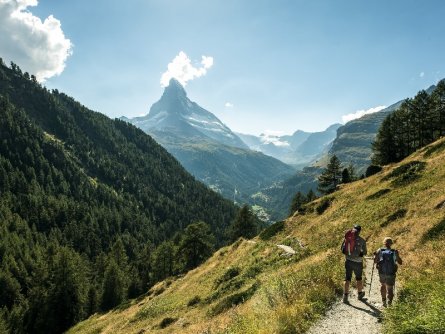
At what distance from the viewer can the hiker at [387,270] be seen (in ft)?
51.4

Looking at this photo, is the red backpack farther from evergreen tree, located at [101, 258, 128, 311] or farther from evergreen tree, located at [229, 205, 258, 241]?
evergreen tree, located at [229, 205, 258, 241]

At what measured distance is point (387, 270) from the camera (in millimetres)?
15742

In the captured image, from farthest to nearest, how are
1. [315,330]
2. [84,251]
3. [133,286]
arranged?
1. [84,251]
2. [133,286]
3. [315,330]

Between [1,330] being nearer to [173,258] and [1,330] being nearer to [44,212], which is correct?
[173,258]

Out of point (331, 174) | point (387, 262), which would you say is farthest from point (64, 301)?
point (387, 262)

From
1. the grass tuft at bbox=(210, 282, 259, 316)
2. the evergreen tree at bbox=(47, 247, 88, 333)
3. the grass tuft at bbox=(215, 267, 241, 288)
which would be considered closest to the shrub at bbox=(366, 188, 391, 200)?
the grass tuft at bbox=(215, 267, 241, 288)

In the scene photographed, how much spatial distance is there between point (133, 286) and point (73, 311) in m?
20.2

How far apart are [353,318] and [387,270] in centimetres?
261

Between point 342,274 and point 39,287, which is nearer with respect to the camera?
point 342,274

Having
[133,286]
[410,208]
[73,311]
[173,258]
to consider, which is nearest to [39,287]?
[73,311]

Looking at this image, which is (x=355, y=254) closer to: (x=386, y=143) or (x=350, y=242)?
(x=350, y=242)

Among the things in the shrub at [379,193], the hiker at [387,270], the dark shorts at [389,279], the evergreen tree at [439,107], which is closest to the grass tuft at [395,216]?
the shrub at [379,193]

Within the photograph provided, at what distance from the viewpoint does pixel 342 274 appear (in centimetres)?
2006

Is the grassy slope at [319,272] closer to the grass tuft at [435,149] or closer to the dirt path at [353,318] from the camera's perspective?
the grass tuft at [435,149]
